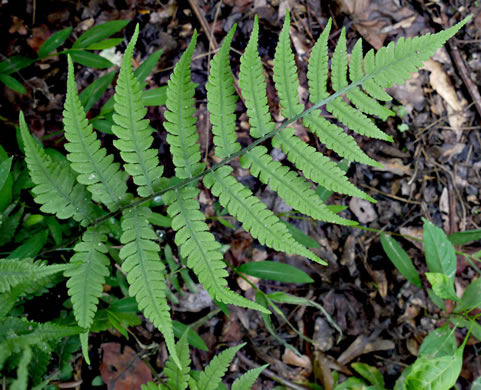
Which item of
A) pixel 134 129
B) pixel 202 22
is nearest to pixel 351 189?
pixel 134 129

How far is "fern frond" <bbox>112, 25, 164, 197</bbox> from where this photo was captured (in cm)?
168

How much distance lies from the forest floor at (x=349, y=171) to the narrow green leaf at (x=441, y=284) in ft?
2.12

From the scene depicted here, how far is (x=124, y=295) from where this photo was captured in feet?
9.51

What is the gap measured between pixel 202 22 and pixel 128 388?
9.52 feet

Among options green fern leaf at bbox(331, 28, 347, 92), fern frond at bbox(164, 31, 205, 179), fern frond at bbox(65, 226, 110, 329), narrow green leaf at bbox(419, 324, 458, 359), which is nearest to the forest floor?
narrow green leaf at bbox(419, 324, 458, 359)

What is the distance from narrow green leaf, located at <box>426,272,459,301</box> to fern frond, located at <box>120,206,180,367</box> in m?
1.81

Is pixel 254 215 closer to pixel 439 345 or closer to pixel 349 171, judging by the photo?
pixel 439 345

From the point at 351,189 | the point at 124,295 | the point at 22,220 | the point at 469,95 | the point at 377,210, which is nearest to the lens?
the point at 351,189

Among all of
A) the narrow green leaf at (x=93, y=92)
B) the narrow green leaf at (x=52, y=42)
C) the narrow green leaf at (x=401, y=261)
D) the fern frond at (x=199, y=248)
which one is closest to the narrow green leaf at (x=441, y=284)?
the narrow green leaf at (x=401, y=261)

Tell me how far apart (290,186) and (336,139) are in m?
0.29

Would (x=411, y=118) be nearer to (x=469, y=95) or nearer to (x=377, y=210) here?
(x=469, y=95)

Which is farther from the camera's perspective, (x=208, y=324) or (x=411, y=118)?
(x=411, y=118)

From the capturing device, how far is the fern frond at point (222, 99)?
5.60ft

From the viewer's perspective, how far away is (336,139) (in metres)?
1.82
